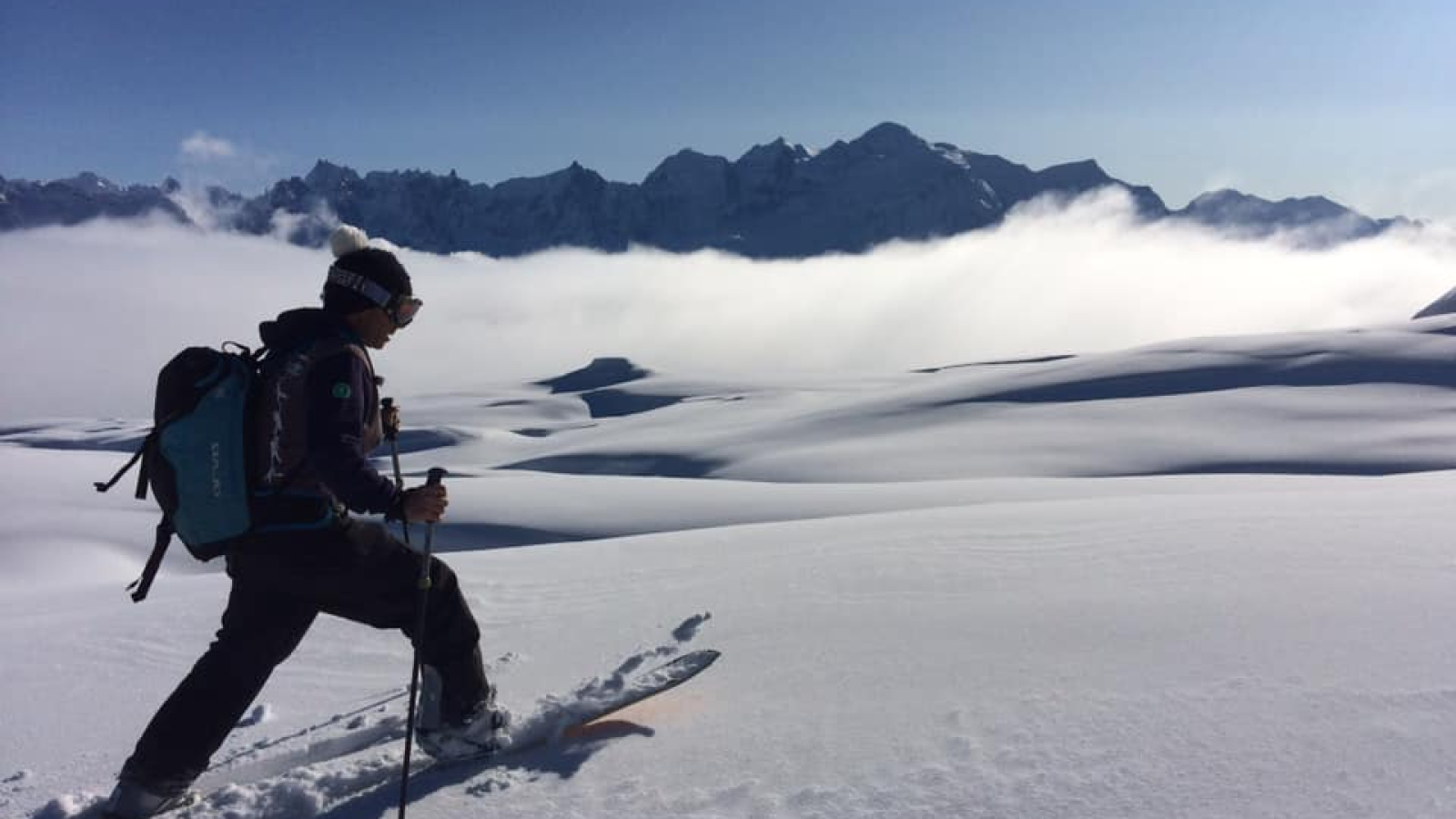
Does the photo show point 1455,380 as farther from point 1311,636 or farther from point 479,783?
point 479,783

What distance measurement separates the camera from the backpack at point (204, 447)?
2.83m

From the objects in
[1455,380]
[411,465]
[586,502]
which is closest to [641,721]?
[586,502]

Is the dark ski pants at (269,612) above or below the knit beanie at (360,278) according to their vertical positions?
below

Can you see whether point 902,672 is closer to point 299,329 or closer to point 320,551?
point 320,551

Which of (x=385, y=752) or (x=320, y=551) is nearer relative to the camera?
(x=320, y=551)

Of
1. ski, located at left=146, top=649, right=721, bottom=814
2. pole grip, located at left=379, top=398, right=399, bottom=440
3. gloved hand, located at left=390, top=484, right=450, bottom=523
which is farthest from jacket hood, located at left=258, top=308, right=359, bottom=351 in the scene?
ski, located at left=146, top=649, right=721, bottom=814

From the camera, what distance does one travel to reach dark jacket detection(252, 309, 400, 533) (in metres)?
2.78

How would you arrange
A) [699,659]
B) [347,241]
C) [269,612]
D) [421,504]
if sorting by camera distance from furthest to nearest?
[699,659] → [347,241] → [269,612] → [421,504]

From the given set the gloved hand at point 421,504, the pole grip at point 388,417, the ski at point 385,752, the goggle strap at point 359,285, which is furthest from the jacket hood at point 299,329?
the ski at point 385,752

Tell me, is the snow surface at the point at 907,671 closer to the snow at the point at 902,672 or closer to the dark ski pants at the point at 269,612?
the snow at the point at 902,672

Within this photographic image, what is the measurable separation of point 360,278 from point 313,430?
1.86ft

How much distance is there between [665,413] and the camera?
5834 centimetres

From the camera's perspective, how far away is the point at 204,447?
284 cm

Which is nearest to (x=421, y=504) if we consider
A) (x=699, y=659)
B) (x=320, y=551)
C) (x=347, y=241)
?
(x=320, y=551)
